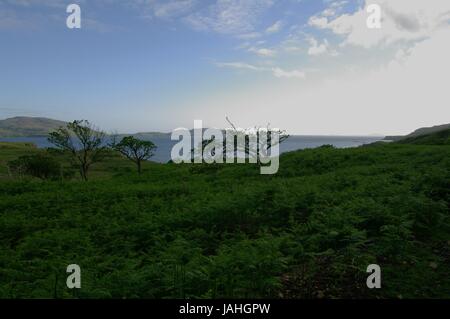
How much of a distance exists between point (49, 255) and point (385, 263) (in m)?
9.47

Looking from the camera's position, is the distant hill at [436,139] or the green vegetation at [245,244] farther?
the distant hill at [436,139]

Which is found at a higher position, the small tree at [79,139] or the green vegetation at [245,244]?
the small tree at [79,139]

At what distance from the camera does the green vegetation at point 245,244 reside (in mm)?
6223

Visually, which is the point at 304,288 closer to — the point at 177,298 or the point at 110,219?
the point at 177,298

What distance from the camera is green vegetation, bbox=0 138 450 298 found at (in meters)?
6.22

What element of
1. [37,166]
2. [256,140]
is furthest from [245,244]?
[37,166]

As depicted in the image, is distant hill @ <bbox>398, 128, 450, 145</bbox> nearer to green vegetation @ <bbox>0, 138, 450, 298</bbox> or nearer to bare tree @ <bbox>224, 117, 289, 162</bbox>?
bare tree @ <bbox>224, 117, 289, 162</bbox>

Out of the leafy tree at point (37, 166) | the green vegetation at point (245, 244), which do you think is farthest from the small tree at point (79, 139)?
the green vegetation at point (245, 244)

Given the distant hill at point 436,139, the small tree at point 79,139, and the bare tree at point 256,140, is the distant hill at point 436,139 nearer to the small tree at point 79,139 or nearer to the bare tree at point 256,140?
the bare tree at point 256,140

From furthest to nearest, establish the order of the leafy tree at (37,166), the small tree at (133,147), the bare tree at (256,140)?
the leafy tree at (37,166)
the small tree at (133,147)
the bare tree at (256,140)

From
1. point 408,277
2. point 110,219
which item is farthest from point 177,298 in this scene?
point 110,219

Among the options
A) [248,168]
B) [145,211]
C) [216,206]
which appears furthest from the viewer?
[248,168]

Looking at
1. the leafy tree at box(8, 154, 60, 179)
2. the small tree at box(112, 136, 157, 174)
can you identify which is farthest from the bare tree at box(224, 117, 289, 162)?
the leafy tree at box(8, 154, 60, 179)

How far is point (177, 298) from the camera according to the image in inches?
224
